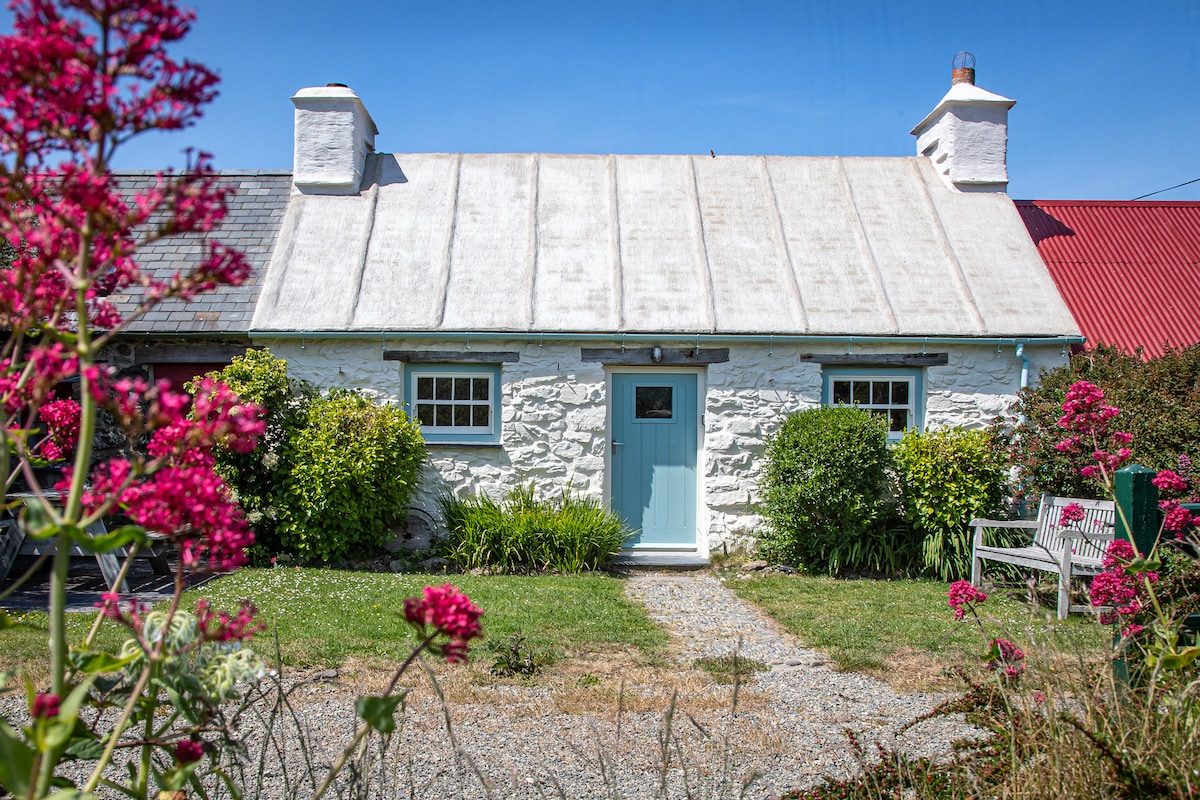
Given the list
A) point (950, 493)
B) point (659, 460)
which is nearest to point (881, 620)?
point (950, 493)

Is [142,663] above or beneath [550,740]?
above

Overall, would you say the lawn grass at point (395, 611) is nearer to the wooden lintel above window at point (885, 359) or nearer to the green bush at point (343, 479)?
the green bush at point (343, 479)

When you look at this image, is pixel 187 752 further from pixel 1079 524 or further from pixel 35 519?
pixel 1079 524

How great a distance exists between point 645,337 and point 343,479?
340 cm

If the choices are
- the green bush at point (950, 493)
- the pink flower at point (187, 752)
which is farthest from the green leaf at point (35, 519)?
the green bush at point (950, 493)

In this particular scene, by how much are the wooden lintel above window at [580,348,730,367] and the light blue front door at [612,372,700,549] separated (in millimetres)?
263

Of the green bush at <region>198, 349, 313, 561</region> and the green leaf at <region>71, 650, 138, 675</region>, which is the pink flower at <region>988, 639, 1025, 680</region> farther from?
the green bush at <region>198, 349, 313, 561</region>

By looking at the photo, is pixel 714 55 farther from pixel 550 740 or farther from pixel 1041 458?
pixel 550 740

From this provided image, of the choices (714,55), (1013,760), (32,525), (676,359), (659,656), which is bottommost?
(659,656)

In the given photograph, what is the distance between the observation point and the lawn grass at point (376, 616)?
5.43 metres

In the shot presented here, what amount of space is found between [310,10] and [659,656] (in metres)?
4.19

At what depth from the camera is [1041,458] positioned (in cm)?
856

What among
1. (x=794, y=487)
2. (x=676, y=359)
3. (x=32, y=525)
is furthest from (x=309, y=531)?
(x=32, y=525)

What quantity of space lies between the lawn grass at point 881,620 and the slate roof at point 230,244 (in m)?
6.01
